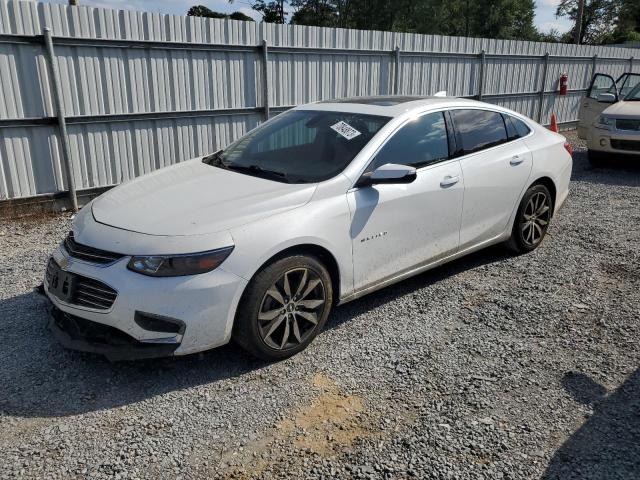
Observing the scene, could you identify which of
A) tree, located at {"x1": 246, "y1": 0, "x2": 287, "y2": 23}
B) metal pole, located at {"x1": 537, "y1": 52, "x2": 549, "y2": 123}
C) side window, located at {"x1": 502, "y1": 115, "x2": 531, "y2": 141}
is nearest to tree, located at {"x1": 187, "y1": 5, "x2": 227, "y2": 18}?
tree, located at {"x1": 246, "y1": 0, "x2": 287, "y2": 23}

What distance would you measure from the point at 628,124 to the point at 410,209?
720 centimetres

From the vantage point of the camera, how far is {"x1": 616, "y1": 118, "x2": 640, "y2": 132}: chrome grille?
29.6ft

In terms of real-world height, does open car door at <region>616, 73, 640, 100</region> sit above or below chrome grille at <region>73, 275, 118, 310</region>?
above

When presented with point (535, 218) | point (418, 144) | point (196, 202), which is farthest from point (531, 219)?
point (196, 202)

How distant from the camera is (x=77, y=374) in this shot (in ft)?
10.8

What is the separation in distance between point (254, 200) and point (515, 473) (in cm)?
210

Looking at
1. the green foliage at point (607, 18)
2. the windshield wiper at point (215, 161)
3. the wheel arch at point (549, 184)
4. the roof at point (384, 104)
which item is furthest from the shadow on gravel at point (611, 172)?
the green foliage at point (607, 18)

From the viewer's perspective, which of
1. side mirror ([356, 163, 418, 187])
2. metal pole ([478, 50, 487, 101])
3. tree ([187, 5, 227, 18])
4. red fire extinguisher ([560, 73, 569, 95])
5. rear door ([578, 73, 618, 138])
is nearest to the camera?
side mirror ([356, 163, 418, 187])

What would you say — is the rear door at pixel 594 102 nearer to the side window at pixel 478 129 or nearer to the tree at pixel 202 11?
the side window at pixel 478 129

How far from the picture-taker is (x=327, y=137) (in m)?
4.07

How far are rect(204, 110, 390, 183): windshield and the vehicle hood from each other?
23.3 feet

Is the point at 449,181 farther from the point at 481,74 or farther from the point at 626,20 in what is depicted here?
the point at 626,20

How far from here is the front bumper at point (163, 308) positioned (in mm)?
2926

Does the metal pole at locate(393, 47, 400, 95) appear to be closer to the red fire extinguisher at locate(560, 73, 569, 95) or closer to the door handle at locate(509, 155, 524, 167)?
the door handle at locate(509, 155, 524, 167)
